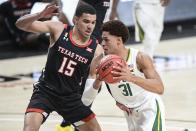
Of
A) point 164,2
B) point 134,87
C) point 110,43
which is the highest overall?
point 110,43

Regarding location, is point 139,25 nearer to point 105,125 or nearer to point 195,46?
point 105,125

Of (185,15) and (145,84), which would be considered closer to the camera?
(145,84)

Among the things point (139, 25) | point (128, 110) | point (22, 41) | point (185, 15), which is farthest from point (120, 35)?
point (185, 15)

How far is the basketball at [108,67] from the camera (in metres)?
4.68

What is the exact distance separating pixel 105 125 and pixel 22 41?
25.6ft

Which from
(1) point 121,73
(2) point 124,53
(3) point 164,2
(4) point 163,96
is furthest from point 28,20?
(3) point 164,2

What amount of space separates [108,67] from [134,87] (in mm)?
536

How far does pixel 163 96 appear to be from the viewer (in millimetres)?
8617

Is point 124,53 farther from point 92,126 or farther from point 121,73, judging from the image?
point 92,126

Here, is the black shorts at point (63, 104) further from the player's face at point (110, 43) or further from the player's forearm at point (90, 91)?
the player's face at point (110, 43)

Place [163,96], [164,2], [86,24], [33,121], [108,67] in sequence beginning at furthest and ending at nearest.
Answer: [164,2] → [163,96] → [86,24] → [33,121] → [108,67]

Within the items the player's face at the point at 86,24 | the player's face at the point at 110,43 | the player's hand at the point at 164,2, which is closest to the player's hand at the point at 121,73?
the player's face at the point at 110,43

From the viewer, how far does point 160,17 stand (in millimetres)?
9547

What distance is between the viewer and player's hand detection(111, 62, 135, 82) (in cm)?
443
